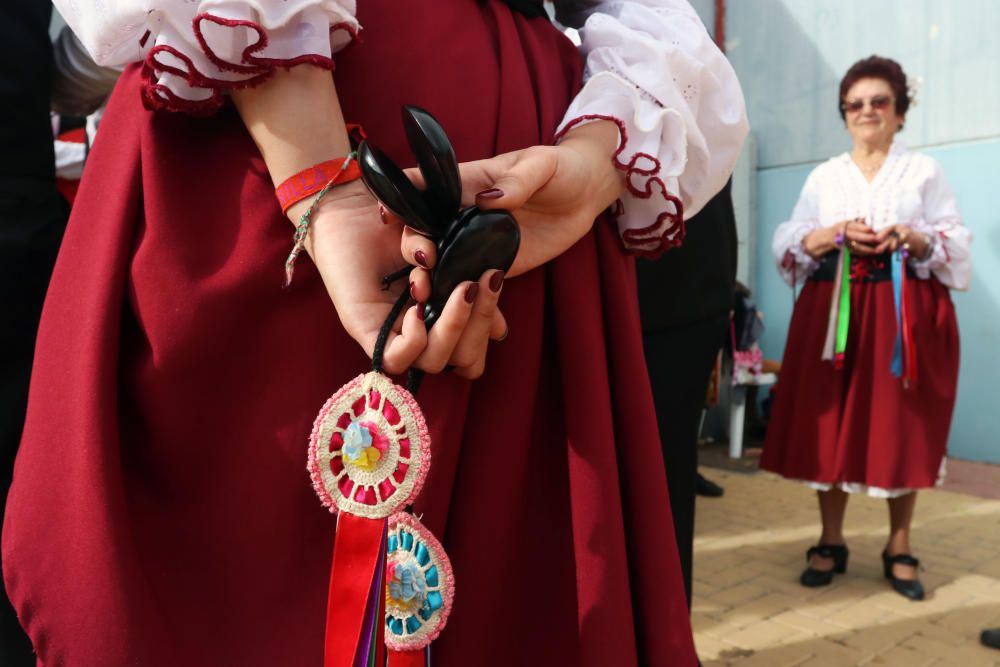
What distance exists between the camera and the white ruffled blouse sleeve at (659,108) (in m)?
0.84

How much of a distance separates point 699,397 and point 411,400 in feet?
3.83

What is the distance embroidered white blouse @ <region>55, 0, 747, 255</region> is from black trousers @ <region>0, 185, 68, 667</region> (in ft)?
1.73

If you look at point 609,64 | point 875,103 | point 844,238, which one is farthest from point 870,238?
point 609,64

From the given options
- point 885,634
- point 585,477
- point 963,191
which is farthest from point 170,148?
point 963,191

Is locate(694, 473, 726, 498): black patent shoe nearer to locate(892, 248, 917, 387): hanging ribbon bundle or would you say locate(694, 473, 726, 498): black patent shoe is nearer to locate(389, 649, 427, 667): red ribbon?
locate(892, 248, 917, 387): hanging ribbon bundle

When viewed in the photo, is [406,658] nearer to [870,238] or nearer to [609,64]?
[609,64]

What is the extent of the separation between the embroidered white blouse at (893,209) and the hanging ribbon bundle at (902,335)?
102 millimetres

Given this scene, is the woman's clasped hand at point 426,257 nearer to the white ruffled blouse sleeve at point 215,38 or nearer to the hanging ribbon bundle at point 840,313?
the white ruffled blouse sleeve at point 215,38

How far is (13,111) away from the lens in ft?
3.91

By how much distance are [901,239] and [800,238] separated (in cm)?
44

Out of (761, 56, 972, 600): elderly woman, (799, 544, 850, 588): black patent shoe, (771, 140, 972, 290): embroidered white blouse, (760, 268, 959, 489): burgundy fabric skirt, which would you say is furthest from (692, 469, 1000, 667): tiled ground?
(771, 140, 972, 290): embroidered white blouse

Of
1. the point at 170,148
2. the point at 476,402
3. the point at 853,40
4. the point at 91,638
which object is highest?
the point at 853,40

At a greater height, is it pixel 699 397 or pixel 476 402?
pixel 476 402

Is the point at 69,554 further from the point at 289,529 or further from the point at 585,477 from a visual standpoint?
the point at 585,477
